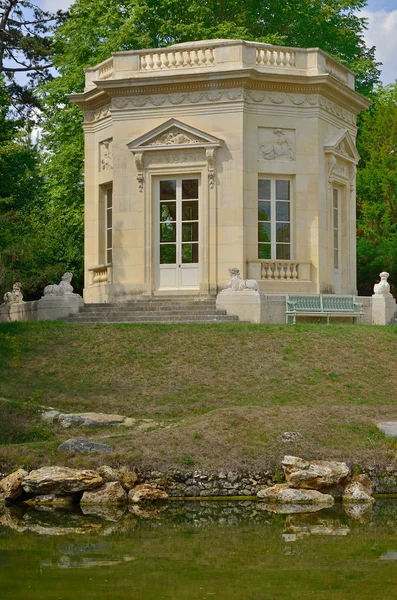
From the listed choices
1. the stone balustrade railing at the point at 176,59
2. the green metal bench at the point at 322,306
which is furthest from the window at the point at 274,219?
the stone balustrade railing at the point at 176,59

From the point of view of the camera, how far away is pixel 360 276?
135 ft

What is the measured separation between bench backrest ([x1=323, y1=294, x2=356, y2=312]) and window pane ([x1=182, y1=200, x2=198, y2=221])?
4.27 metres

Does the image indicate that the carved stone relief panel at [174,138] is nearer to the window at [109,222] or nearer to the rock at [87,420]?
the window at [109,222]

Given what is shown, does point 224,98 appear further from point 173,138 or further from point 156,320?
point 156,320

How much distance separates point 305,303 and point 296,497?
12162 mm

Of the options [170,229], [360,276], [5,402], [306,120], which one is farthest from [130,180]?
[360,276]

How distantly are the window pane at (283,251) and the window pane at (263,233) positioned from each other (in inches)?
13.8

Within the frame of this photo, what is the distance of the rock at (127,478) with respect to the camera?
1591cm

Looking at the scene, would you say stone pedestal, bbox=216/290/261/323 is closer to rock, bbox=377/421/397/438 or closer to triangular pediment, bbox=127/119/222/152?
triangular pediment, bbox=127/119/222/152

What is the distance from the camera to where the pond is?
10.5m

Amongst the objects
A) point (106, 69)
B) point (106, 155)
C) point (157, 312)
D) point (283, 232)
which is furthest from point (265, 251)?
point (106, 69)

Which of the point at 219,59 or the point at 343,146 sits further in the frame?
the point at 343,146

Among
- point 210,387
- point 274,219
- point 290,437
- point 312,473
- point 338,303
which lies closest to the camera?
point 312,473

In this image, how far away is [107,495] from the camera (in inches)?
612
